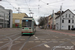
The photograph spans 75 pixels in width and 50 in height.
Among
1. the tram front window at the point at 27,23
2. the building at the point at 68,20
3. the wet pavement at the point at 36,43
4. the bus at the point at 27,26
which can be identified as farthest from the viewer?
the building at the point at 68,20

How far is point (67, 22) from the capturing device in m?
62.0

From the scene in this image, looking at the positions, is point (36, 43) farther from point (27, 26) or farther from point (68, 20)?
point (68, 20)

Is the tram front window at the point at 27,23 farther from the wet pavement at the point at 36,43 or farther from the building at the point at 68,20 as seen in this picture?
the building at the point at 68,20

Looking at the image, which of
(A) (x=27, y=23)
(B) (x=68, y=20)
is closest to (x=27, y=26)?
(A) (x=27, y=23)

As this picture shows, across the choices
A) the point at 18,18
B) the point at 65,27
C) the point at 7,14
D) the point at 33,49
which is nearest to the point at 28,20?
the point at 33,49

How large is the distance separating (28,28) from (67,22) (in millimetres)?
47274

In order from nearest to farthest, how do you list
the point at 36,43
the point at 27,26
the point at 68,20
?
the point at 36,43, the point at 27,26, the point at 68,20

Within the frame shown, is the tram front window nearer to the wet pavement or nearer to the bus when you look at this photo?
the bus

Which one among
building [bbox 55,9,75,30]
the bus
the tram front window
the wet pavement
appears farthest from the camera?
building [bbox 55,9,75,30]

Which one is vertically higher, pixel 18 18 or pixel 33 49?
pixel 18 18

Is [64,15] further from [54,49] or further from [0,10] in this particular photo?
[54,49]

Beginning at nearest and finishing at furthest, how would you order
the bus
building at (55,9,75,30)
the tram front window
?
1. the bus
2. the tram front window
3. building at (55,9,75,30)

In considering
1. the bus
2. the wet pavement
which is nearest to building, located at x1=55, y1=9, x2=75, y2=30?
the bus

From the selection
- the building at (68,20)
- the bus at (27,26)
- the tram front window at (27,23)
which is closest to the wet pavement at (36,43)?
the bus at (27,26)
